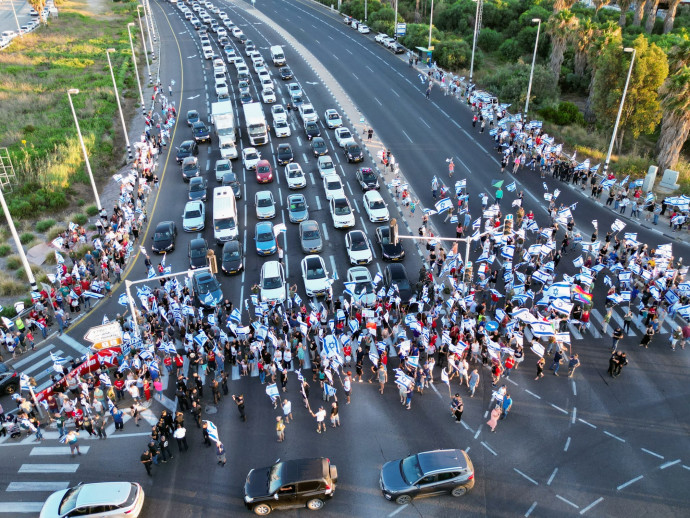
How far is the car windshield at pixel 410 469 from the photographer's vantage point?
19.8 m

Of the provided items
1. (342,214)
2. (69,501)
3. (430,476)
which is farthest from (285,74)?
(430,476)

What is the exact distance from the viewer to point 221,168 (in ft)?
151

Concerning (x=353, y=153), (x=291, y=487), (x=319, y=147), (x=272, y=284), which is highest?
(x=319, y=147)

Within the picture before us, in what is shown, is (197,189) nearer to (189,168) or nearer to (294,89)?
(189,168)

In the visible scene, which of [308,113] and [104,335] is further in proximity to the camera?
[308,113]

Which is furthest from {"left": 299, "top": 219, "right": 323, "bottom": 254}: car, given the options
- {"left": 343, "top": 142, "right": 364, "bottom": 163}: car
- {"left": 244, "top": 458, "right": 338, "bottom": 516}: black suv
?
{"left": 244, "top": 458, "right": 338, "bottom": 516}: black suv

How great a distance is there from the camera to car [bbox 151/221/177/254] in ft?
120

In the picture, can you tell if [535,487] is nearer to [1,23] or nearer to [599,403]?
[599,403]

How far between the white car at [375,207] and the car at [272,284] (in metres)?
8.96

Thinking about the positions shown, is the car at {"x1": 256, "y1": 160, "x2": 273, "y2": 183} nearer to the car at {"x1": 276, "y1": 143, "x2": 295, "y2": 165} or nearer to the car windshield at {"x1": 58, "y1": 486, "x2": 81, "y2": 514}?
the car at {"x1": 276, "y1": 143, "x2": 295, "y2": 165}

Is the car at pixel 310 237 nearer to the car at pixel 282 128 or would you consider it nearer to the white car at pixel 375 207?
the white car at pixel 375 207

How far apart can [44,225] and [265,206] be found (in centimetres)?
1652

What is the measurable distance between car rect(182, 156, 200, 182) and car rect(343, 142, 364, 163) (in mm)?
12645

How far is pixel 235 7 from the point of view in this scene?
11469cm
